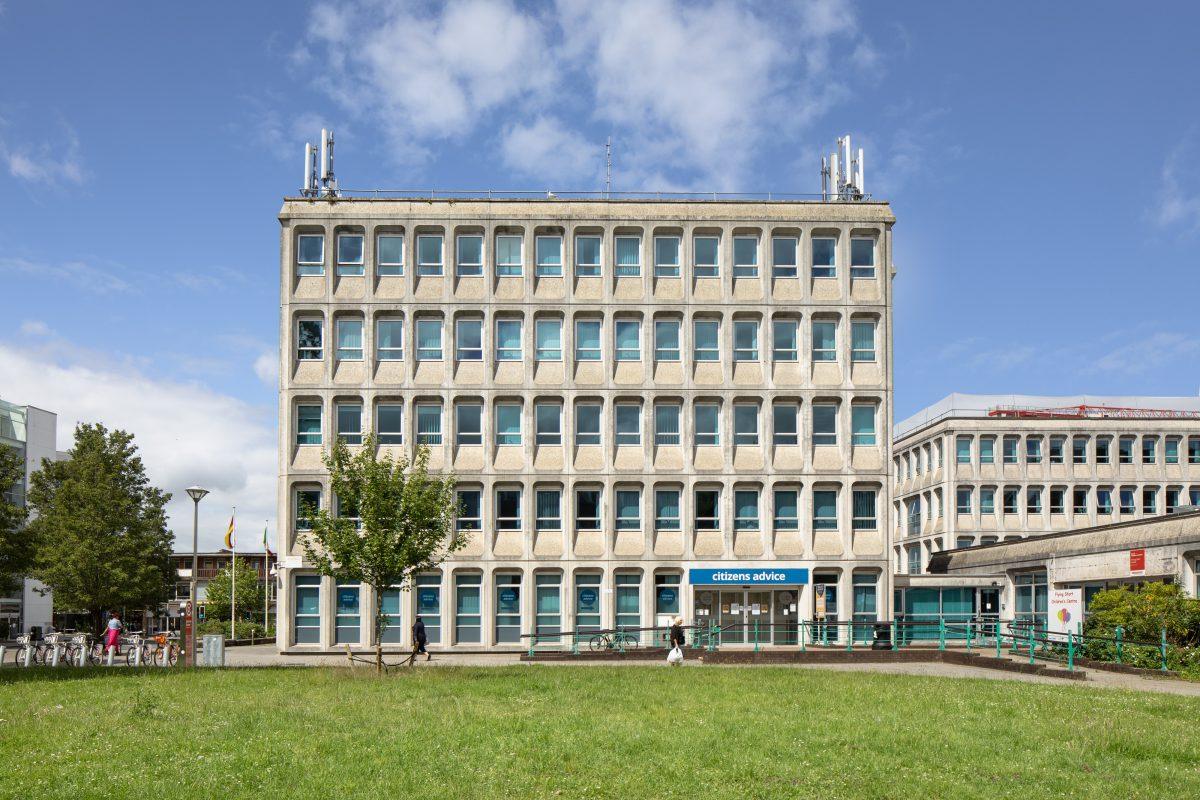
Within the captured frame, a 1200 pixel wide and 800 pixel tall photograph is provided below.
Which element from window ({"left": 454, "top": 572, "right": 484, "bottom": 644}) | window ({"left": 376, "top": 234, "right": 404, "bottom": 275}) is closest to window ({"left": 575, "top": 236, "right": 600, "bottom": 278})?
window ({"left": 376, "top": 234, "right": 404, "bottom": 275})

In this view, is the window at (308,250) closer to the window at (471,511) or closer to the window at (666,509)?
the window at (471,511)

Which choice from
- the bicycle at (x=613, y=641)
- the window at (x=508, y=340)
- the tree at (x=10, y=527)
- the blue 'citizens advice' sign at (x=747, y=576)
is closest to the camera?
the tree at (x=10, y=527)

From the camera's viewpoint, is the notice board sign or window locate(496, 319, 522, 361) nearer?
the notice board sign

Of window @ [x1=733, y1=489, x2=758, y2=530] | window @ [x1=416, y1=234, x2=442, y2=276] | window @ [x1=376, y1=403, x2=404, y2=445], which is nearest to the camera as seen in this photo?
window @ [x1=376, y1=403, x2=404, y2=445]

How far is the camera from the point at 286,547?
48.7 metres

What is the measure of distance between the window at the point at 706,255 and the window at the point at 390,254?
1184cm

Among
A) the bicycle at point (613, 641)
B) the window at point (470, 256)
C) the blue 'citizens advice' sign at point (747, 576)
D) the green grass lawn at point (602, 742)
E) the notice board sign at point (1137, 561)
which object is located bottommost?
the bicycle at point (613, 641)

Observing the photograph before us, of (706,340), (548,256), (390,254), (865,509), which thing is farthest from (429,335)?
(865,509)

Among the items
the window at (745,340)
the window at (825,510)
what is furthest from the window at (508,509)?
the window at (825,510)

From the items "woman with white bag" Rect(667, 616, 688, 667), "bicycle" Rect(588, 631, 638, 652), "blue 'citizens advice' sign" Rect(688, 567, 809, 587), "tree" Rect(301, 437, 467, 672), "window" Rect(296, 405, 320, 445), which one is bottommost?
"bicycle" Rect(588, 631, 638, 652)

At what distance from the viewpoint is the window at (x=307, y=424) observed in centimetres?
4941

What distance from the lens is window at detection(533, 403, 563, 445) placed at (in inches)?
1957

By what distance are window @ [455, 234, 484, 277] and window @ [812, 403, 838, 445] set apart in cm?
1469

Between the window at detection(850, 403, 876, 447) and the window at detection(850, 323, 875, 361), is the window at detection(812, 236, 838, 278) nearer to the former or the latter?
the window at detection(850, 323, 875, 361)
